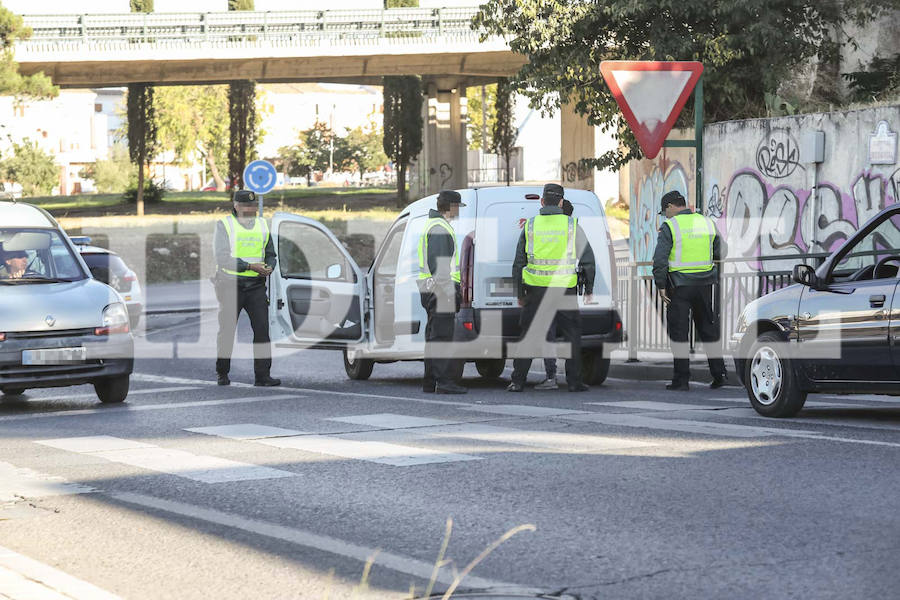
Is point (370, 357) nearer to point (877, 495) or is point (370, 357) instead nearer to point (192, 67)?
point (877, 495)

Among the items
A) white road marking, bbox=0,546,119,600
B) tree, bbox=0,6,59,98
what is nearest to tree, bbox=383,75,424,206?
tree, bbox=0,6,59,98

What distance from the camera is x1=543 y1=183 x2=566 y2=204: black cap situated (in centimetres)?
1288

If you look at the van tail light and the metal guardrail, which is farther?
the metal guardrail

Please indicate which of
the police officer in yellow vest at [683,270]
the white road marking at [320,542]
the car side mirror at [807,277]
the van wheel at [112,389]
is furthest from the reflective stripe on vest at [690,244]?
the white road marking at [320,542]

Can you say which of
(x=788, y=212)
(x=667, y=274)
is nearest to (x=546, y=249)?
(x=667, y=274)

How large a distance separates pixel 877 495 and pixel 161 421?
6253mm

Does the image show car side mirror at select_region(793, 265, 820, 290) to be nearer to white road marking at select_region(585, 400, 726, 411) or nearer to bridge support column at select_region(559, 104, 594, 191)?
white road marking at select_region(585, 400, 726, 411)

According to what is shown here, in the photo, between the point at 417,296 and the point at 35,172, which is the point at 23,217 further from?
the point at 35,172

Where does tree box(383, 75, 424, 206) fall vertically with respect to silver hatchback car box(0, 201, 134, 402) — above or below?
above

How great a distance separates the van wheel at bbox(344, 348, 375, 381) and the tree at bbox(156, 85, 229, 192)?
78.3m

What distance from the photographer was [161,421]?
11.4 meters

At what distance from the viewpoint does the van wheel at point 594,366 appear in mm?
14391

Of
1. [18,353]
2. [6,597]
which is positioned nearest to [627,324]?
[18,353]

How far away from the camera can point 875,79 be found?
21688 millimetres
